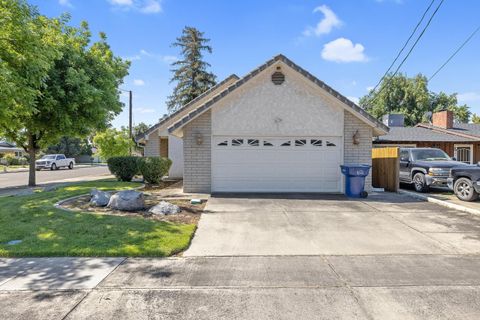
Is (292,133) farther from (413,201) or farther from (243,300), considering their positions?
(243,300)

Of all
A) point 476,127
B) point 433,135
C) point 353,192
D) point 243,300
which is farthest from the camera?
point 476,127

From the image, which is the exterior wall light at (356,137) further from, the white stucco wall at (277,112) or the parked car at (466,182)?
the parked car at (466,182)

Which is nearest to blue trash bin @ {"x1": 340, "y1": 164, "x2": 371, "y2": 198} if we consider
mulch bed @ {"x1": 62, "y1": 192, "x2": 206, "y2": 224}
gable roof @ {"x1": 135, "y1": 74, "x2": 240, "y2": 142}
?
mulch bed @ {"x1": 62, "y1": 192, "x2": 206, "y2": 224}

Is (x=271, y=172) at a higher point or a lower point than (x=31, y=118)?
lower

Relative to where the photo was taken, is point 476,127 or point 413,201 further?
point 476,127

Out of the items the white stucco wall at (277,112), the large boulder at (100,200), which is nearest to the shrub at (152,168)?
the white stucco wall at (277,112)

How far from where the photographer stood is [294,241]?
20.3 feet

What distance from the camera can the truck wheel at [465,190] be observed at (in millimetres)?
10511

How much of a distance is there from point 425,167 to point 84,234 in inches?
504

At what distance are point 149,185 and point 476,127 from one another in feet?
91.2

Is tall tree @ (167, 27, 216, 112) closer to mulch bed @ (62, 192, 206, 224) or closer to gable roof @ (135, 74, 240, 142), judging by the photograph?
gable roof @ (135, 74, 240, 142)

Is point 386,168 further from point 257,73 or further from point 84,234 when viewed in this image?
point 84,234

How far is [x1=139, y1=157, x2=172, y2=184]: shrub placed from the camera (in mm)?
14422

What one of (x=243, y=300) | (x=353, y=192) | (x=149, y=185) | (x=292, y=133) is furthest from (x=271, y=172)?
(x=243, y=300)
